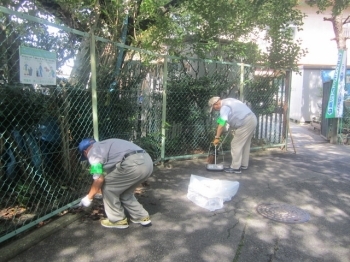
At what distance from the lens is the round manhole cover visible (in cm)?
377

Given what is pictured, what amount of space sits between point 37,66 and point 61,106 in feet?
2.33

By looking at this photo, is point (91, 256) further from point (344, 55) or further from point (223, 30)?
point (344, 55)

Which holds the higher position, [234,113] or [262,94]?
[262,94]

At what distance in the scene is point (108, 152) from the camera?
3.26 metres

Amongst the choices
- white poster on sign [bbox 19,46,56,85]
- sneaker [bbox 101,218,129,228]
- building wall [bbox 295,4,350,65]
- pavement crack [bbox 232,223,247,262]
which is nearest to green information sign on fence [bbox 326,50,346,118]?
pavement crack [bbox 232,223,247,262]

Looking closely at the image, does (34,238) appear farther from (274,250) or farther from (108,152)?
(274,250)

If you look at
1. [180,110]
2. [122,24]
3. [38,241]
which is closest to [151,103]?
[180,110]

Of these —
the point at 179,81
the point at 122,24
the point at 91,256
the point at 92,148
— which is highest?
the point at 122,24

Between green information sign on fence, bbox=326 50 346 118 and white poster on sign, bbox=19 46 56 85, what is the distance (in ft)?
26.9

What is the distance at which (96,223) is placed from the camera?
3.58 meters

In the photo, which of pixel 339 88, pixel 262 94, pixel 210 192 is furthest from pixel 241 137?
pixel 339 88

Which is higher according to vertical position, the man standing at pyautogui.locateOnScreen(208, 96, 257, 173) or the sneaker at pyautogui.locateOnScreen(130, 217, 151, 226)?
the man standing at pyautogui.locateOnScreen(208, 96, 257, 173)

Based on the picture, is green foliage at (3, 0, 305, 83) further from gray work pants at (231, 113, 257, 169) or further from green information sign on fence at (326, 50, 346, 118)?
green information sign on fence at (326, 50, 346, 118)

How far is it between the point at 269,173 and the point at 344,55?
17.2 feet
